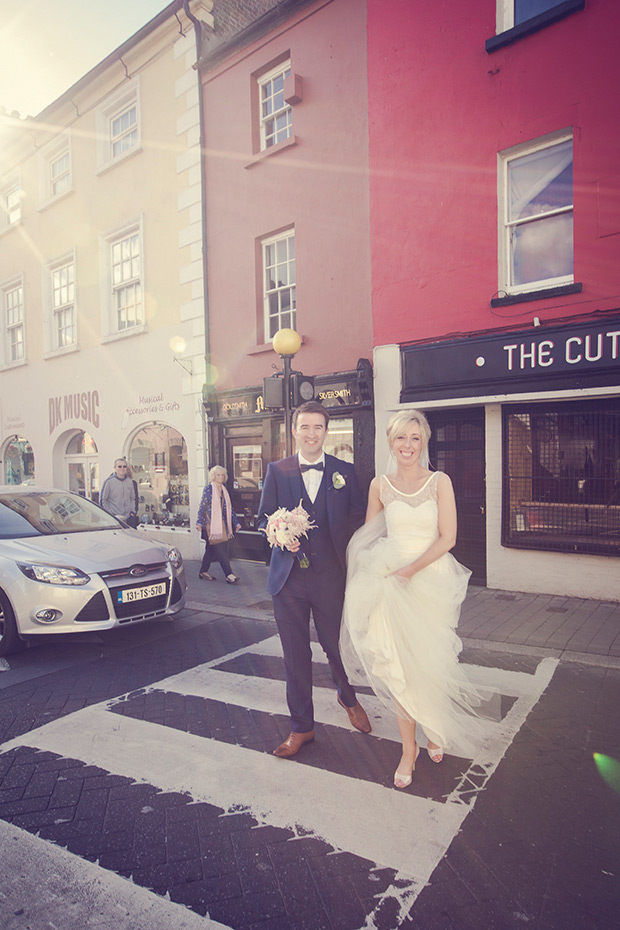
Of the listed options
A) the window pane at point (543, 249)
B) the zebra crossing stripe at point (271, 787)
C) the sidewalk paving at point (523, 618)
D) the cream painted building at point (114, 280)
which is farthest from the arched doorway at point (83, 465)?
the zebra crossing stripe at point (271, 787)

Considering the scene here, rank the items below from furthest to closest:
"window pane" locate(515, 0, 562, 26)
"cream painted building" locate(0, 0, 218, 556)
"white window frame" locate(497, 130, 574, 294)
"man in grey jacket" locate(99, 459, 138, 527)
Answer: "cream painted building" locate(0, 0, 218, 556) < "man in grey jacket" locate(99, 459, 138, 527) < "white window frame" locate(497, 130, 574, 294) < "window pane" locate(515, 0, 562, 26)

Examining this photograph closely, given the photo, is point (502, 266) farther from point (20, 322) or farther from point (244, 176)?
point (20, 322)

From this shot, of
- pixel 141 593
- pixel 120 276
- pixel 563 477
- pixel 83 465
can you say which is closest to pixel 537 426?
pixel 563 477

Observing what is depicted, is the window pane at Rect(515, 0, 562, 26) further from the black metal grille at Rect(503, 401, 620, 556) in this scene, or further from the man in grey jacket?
the man in grey jacket

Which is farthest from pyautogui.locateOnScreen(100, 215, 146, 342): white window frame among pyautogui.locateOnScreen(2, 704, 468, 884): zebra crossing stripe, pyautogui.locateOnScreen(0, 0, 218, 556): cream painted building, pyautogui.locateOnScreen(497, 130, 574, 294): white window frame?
pyautogui.locateOnScreen(2, 704, 468, 884): zebra crossing stripe

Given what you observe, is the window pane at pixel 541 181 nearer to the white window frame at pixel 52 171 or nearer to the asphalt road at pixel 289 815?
the asphalt road at pixel 289 815

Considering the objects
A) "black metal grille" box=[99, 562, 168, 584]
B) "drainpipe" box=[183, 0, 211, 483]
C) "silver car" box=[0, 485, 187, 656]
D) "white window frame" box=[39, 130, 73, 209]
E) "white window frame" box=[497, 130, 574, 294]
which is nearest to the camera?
"silver car" box=[0, 485, 187, 656]

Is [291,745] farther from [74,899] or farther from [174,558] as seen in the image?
[174,558]

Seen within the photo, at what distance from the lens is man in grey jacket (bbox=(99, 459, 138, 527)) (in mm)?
10258

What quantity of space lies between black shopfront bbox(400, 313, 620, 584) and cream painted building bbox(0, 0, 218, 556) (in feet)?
17.5

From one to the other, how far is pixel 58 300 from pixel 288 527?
14.6m

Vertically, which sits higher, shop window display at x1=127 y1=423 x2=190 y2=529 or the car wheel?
shop window display at x1=127 y1=423 x2=190 y2=529

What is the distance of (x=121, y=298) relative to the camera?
1387 centimetres

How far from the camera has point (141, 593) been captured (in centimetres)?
586
